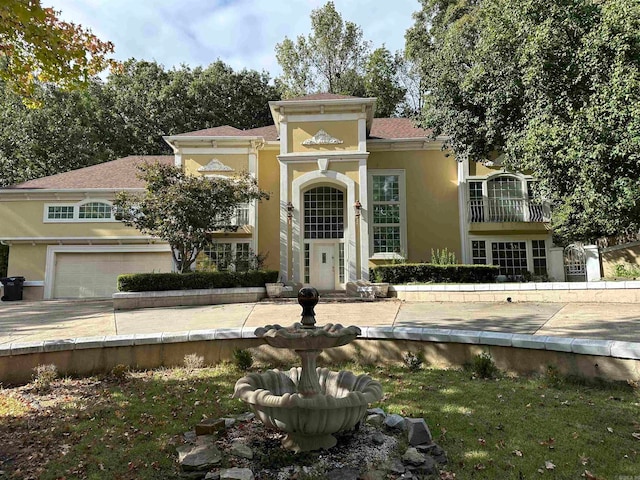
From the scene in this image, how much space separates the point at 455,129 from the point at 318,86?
59.3 ft

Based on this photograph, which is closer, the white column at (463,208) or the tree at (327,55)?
the white column at (463,208)

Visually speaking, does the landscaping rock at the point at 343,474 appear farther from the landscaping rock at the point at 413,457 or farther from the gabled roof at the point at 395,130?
the gabled roof at the point at 395,130

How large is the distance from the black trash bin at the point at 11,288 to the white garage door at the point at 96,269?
1312mm

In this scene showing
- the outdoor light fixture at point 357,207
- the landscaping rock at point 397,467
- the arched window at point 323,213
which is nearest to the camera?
the landscaping rock at point 397,467

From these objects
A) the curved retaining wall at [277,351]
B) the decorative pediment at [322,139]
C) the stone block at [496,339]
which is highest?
the decorative pediment at [322,139]

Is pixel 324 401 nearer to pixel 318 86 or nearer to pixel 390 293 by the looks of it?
pixel 390 293

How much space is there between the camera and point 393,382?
5453mm

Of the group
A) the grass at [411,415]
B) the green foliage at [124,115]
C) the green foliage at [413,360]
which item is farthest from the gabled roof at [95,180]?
the green foliage at [413,360]

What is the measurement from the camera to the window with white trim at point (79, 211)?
18.7 metres

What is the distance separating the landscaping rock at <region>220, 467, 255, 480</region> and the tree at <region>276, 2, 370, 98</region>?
2901 centimetres

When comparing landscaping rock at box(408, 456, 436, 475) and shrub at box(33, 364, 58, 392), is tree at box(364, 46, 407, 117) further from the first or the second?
landscaping rock at box(408, 456, 436, 475)

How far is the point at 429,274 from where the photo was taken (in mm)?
14016

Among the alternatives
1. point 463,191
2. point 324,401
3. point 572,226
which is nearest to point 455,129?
point 463,191

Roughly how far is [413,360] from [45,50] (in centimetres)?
664
